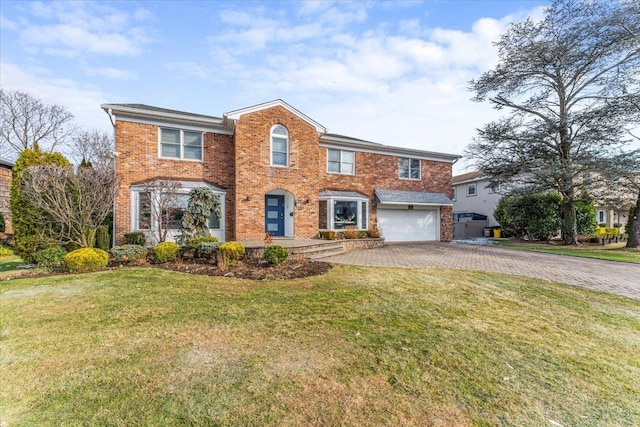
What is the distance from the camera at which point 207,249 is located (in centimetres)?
935

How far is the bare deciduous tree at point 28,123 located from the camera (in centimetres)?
2323

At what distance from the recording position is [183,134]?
13.1 m

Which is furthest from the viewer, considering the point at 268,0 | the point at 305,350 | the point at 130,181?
the point at 130,181

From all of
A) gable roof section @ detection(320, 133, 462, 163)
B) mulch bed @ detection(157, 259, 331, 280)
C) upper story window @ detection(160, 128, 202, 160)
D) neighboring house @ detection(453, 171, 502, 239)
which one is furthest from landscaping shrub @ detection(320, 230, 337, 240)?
neighboring house @ detection(453, 171, 502, 239)

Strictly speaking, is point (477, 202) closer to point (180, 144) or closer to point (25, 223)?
point (180, 144)

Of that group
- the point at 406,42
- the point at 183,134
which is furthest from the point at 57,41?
the point at 406,42

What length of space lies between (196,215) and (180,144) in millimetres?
4323

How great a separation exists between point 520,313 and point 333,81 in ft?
40.6

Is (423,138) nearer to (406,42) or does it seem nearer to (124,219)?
(406,42)

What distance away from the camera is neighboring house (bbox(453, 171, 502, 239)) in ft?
83.1

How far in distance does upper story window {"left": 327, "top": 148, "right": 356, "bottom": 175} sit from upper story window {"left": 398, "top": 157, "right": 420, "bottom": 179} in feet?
11.1

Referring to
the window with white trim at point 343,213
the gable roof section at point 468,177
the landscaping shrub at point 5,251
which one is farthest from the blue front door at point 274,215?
the gable roof section at point 468,177

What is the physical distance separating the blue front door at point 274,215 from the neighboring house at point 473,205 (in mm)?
17318

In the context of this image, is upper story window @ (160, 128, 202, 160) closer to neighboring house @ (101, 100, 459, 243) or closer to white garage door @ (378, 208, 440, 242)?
neighboring house @ (101, 100, 459, 243)
